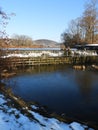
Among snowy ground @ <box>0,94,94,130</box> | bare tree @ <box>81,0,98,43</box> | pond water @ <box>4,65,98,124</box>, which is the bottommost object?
pond water @ <box>4,65,98,124</box>

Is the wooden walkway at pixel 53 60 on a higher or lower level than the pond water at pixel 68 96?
higher

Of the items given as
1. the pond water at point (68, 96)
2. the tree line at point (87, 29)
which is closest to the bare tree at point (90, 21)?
the tree line at point (87, 29)

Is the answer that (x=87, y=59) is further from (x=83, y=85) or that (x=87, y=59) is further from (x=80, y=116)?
(x=80, y=116)

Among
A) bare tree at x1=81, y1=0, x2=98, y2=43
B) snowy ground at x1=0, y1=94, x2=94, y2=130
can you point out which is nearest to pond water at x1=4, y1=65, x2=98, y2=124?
snowy ground at x1=0, y1=94, x2=94, y2=130

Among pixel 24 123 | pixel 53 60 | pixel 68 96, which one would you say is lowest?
pixel 68 96

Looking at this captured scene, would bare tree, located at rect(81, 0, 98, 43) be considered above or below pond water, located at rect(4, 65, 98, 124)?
above

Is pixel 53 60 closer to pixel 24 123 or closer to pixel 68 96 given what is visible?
pixel 68 96

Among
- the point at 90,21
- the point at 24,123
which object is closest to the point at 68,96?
the point at 24,123

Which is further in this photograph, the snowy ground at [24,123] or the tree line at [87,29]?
the tree line at [87,29]

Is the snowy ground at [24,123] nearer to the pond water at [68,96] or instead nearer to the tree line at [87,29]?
the pond water at [68,96]

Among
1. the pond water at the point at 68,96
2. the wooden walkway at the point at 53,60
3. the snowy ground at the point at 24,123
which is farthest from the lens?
the wooden walkway at the point at 53,60

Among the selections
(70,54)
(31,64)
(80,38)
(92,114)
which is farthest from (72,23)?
(92,114)

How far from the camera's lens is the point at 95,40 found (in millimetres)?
53938

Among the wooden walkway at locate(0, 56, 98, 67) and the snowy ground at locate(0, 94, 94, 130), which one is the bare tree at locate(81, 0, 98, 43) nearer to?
the wooden walkway at locate(0, 56, 98, 67)
